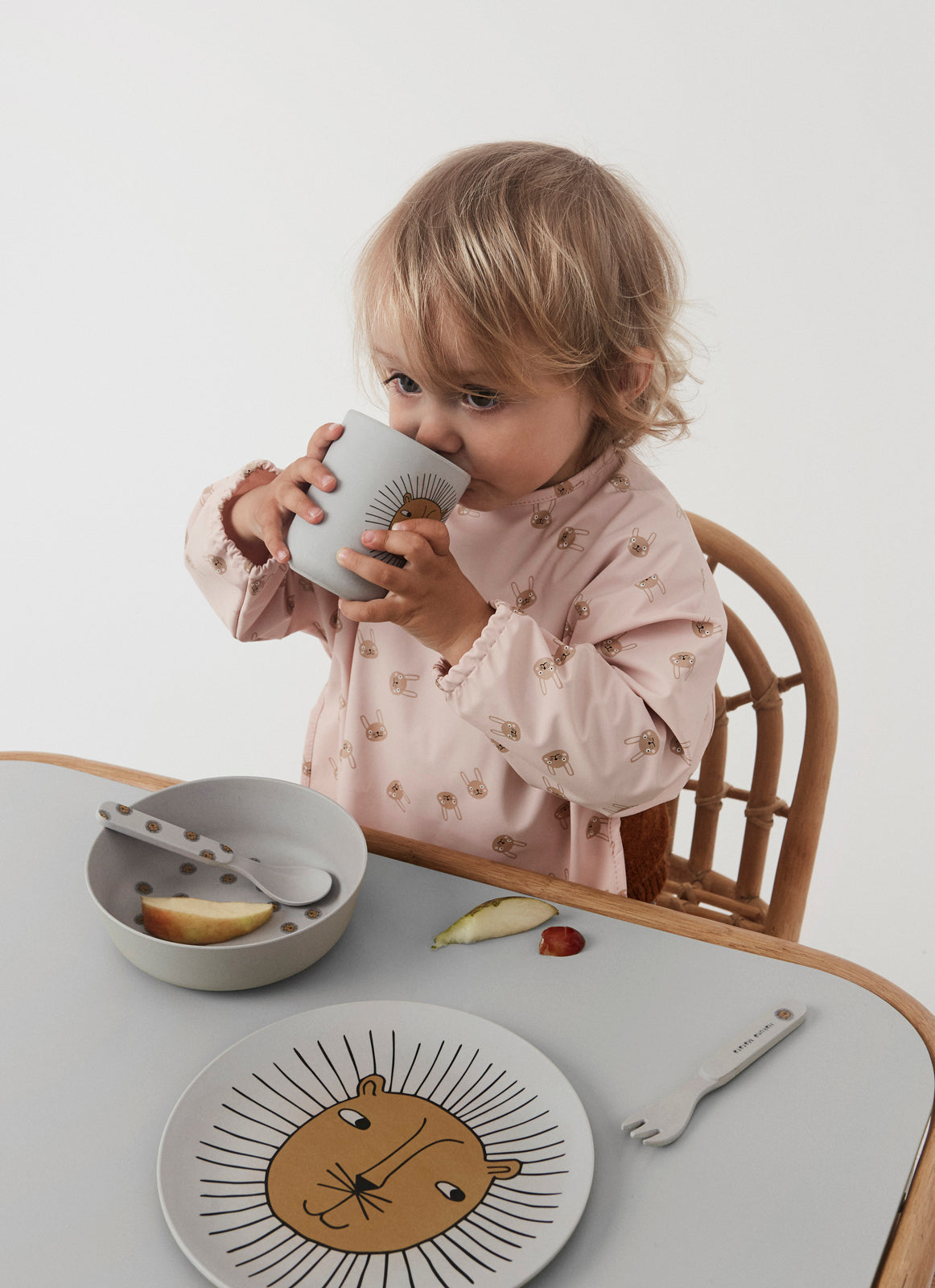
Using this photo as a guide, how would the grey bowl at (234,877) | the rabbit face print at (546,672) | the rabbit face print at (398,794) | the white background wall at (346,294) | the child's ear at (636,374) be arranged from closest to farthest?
1. the grey bowl at (234,877)
2. the rabbit face print at (546,672)
3. the child's ear at (636,374)
4. the rabbit face print at (398,794)
5. the white background wall at (346,294)

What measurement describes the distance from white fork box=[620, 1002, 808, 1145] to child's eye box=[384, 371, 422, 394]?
0.49m

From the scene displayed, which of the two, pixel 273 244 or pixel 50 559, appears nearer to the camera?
pixel 273 244

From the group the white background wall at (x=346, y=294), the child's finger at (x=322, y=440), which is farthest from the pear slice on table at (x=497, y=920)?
the white background wall at (x=346, y=294)

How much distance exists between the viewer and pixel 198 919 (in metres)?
0.61

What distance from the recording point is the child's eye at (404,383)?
0.77m

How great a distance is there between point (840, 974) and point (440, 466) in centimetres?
40

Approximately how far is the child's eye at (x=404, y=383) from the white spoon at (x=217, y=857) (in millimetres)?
357

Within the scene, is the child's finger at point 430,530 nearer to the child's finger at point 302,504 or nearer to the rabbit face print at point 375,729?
the child's finger at point 302,504

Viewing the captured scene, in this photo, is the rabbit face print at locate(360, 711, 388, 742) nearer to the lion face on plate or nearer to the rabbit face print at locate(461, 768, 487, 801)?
the rabbit face print at locate(461, 768, 487, 801)

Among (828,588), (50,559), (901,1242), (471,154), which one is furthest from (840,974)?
(50,559)

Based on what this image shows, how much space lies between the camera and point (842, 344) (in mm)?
1976

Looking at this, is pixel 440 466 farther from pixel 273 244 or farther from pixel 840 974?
pixel 273 244

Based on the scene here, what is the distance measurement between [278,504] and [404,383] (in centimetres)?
13

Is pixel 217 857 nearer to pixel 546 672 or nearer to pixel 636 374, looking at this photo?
pixel 546 672
